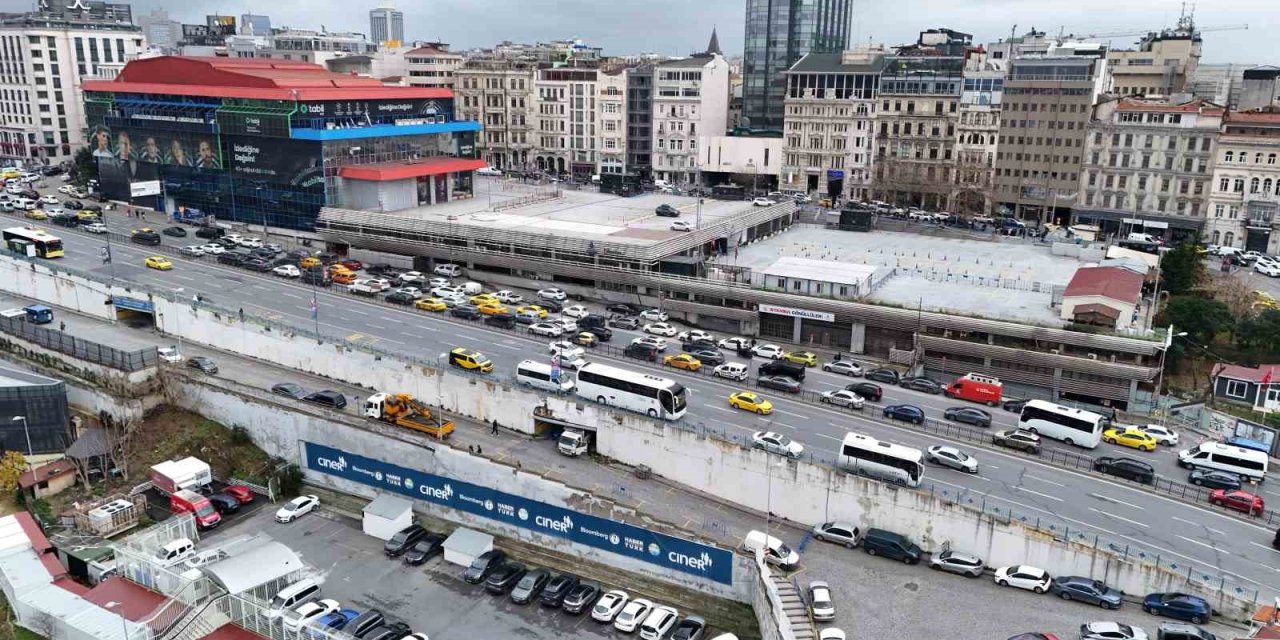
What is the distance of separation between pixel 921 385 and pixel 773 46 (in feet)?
284

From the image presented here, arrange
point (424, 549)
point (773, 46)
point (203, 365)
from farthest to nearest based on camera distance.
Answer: point (773, 46)
point (203, 365)
point (424, 549)

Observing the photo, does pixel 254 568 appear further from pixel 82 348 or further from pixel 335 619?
pixel 82 348

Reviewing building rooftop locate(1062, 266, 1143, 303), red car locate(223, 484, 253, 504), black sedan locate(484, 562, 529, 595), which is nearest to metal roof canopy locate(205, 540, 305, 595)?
black sedan locate(484, 562, 529, 595)

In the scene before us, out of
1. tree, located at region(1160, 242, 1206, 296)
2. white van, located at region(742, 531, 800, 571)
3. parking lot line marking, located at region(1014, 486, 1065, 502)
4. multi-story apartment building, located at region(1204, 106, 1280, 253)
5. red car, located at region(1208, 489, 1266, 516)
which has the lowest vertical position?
white van, located at region(742, 531, 800, 571)

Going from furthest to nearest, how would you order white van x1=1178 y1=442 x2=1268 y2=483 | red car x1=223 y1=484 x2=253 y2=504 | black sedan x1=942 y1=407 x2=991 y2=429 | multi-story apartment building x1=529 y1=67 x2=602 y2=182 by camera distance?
1. multi-story apartment building x1=529 y1=67 x2=602 y2=182
2. black sedan x1=942 y1=407 x2=991 y2=429
3. red car x1=223 y1=484 x2=253 y2=504
4. white van x1=1178 y1=442 x2=1268 y2=483

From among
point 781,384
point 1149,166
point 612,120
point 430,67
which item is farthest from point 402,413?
point 430,67

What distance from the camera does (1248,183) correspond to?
79.5 metres

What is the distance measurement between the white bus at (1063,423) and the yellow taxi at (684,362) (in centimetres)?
1606

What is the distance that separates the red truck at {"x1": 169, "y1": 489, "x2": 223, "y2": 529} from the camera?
3997cm

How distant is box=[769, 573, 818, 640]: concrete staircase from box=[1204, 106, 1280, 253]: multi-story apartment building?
228 ft

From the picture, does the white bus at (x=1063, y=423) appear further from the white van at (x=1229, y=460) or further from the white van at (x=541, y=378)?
the white van at (x=541, y=378)

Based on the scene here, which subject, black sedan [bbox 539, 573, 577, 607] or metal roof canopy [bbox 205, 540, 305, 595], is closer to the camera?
metal roof canopy [bbox 205, 540, 305, 595]

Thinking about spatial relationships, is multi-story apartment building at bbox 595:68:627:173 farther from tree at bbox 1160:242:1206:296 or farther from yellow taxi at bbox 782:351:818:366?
yellow taxi at bbox 782:351:818:366

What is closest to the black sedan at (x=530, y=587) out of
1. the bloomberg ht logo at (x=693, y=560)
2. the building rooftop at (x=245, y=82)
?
the bloomberg ht logo at (x=693, y=560)
